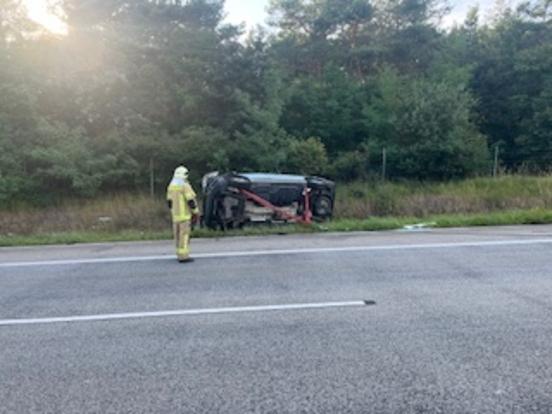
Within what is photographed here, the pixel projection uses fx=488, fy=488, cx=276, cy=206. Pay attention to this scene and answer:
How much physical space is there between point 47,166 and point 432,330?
20.4 meters

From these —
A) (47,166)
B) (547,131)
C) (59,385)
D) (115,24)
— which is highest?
(115,24)

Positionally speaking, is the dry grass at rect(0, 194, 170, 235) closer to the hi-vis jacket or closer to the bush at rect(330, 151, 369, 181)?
the hi-vis jacket

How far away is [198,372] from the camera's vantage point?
146 inches

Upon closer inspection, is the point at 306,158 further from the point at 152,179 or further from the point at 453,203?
the point at 453,203

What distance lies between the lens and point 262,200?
11516 mm

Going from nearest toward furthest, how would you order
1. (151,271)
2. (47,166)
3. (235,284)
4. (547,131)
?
(235,284), (151,271), (47,166), (547,131)

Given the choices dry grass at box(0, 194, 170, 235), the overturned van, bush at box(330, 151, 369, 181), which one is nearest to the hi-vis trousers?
the overturned van

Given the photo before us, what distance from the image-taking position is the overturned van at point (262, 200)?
11149 millimetres

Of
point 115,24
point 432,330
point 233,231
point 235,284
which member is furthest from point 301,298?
point 115,24

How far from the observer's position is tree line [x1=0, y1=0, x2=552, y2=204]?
2147cm

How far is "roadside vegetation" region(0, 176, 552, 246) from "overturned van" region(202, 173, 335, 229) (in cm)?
38

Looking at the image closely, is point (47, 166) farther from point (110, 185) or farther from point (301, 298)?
point (301, 298)

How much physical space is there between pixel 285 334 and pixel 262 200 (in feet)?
23.7

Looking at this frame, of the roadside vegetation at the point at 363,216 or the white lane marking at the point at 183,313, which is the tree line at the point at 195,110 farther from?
the white lane marking at the point at 183,313
